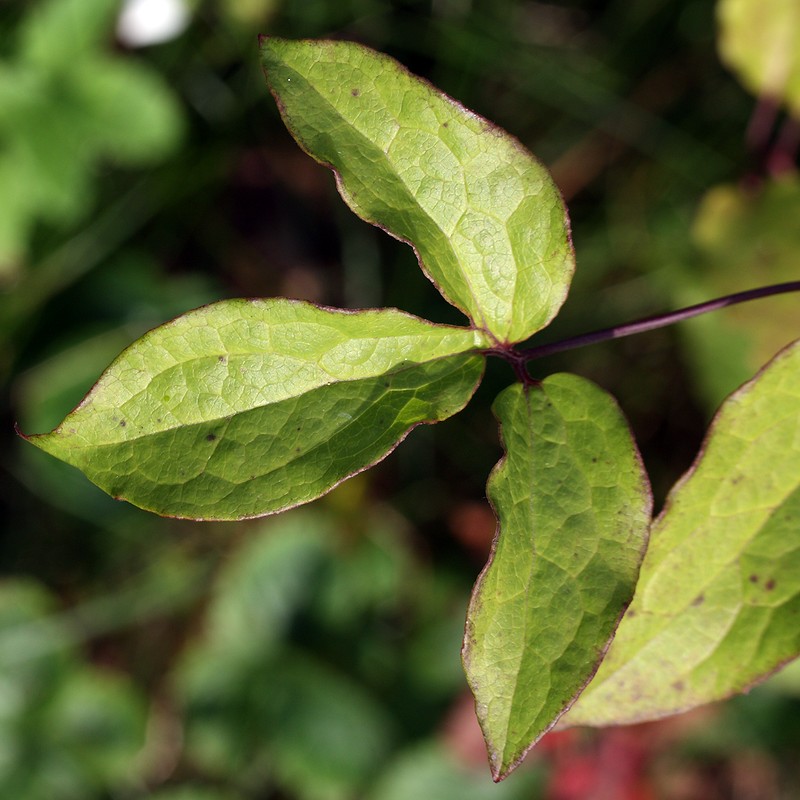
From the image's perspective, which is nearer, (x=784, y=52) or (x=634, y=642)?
(x=634, y=642)

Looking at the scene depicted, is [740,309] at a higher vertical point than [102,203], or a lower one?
lower

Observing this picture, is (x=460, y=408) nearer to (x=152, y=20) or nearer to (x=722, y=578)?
(x=722, y=578)

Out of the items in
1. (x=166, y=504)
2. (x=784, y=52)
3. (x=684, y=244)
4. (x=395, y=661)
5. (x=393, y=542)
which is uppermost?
(x=166, y=504)

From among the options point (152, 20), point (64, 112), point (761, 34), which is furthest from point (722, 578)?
point (152, 20)

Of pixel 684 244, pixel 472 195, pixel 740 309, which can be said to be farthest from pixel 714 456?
pixel 684 244

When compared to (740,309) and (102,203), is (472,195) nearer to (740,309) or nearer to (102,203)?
(740,309)

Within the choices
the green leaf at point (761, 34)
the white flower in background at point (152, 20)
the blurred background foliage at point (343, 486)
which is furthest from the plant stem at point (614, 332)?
the white flower in background at point (152, 20)
